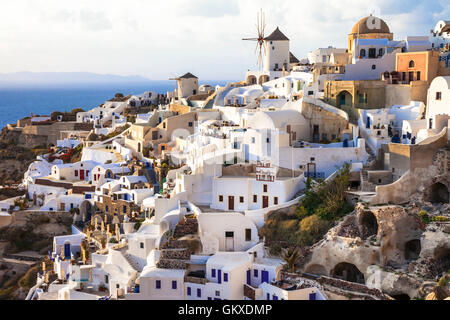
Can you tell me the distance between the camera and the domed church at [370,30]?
141 ft

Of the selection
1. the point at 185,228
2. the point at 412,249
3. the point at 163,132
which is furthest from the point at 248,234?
the point at 163,132

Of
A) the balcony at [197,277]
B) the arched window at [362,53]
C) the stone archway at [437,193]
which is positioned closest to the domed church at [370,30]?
the arched window at [362,53]

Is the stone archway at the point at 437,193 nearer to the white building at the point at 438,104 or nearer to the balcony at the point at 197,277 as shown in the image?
the white building at the point at 438,104

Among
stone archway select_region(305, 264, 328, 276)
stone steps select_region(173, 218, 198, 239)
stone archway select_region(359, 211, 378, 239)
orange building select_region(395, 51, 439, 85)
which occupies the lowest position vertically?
stone archway select_region(305, 264, 328, 276)

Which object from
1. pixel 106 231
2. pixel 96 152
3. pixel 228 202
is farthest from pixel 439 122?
pixel 96 152

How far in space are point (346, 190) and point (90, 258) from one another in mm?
12685

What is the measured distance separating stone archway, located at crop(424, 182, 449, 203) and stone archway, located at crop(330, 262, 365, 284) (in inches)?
182

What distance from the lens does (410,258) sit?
27875mm

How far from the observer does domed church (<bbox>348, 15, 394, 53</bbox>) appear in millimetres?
43000

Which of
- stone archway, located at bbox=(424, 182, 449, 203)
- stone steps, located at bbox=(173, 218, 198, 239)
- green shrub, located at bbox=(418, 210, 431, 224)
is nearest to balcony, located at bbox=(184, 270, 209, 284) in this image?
stone steps, located at bbox=(173, 218, 198, 239)

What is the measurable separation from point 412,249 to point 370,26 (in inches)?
773

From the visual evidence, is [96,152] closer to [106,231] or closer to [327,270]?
[106,231]

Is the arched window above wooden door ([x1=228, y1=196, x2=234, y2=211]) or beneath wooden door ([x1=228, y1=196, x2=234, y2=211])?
above

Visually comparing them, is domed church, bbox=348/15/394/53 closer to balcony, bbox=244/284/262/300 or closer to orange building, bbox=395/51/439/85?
orange building, bbox=395/51/439/85
